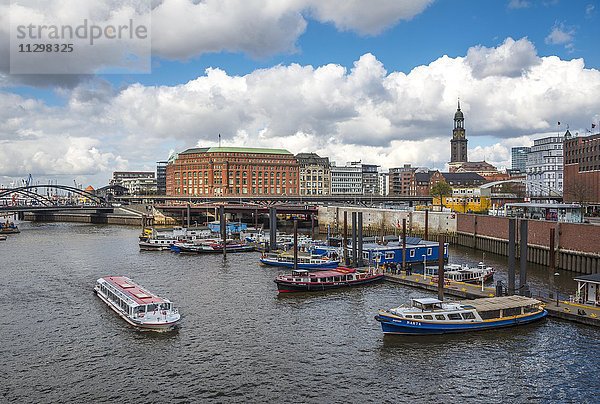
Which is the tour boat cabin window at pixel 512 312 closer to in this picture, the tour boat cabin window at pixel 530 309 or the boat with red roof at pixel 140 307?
the tour boat cabin window at pixel 530 309

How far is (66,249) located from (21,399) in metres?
79.2

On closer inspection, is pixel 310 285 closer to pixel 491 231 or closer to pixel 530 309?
pixel 530 309

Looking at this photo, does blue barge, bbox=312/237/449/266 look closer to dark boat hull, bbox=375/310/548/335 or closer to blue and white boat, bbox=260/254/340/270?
blue and white boat, bbox=260/254/340/270

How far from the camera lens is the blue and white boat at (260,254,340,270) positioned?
257 feet

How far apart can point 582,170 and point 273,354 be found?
127 m

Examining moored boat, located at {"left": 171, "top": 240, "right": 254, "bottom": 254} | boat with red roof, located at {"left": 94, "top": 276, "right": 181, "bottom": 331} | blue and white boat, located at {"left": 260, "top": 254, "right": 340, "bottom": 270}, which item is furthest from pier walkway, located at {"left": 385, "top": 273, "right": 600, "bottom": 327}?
moored boat, located at {"left": 171, "top": 240, "right": 254, "bottom": 254}

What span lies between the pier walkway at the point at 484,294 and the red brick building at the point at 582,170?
250 feet

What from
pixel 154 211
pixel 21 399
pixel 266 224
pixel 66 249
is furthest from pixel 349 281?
pixel 154 211

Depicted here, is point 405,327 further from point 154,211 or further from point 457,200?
point 154,211

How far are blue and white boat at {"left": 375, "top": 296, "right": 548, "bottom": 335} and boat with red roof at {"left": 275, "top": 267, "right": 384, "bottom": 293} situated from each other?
17735 millimetres

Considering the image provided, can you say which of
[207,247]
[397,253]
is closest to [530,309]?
[397,253]

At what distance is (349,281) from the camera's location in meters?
65.6

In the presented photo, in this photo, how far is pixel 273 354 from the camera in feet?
137

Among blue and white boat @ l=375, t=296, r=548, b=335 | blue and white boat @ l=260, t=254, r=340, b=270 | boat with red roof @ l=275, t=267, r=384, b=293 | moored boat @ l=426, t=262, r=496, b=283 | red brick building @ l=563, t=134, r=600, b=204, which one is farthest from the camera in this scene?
red brick building @ l=563, t=134, r=600, b=204
